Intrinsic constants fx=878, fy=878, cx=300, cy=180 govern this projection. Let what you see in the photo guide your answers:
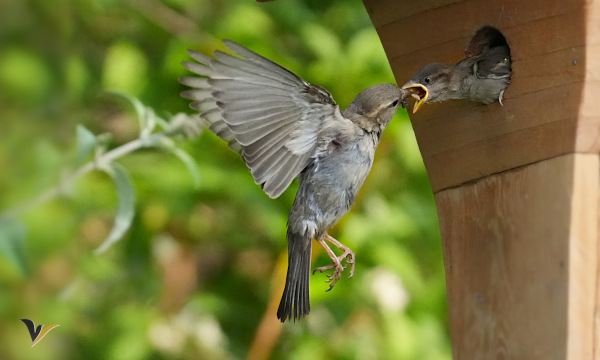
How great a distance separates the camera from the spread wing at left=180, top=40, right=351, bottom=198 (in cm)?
219

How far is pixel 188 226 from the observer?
137 inches

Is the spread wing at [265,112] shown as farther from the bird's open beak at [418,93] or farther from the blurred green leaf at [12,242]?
the blurred green leaf at [12,242]

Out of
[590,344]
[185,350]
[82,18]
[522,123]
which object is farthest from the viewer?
[82,18]

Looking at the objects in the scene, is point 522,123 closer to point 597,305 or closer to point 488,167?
point 488,167

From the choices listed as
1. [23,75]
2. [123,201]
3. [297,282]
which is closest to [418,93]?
[297,282]

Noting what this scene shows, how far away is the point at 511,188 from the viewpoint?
A: 2227 millimetres

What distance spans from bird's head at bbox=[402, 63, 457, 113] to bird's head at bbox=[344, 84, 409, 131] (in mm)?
42

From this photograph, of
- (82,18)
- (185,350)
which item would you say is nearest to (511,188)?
(185,350)

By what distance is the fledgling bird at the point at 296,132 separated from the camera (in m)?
2.21

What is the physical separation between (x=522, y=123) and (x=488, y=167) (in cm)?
→ 15

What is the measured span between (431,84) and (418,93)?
0.07 meters

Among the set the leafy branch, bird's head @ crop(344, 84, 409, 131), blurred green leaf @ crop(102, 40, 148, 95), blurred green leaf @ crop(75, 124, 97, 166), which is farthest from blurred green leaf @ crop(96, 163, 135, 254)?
blurred green leaf @ crop(102, 40, 148, 95)

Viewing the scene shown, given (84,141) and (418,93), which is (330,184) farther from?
(84,141)

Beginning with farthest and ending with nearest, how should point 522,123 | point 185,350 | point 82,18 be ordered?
point 82,18
point 185,350
point 522,123
